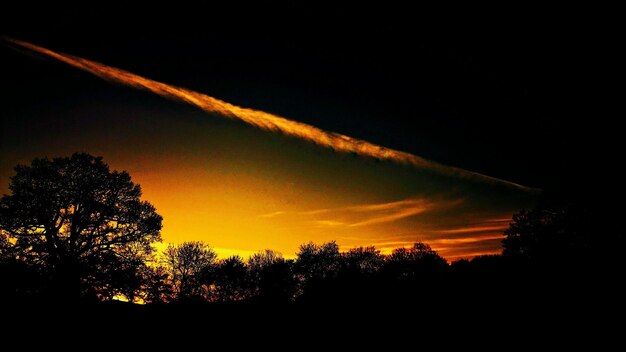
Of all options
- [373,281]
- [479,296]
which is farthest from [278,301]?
[479,296]

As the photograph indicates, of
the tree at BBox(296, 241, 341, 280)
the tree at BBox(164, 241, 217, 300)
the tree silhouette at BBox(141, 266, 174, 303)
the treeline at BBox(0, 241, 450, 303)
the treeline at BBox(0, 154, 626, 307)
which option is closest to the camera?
the treeline at BBox(0, 154, 626, 307)

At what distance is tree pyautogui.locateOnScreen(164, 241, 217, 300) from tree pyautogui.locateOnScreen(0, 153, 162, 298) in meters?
42.3

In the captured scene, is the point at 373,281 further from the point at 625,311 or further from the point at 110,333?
the point at 110,333

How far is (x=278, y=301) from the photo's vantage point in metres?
13.2

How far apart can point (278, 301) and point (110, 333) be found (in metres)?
6.38

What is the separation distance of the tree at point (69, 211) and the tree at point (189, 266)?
4231 cm

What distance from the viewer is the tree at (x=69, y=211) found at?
65.0 feet

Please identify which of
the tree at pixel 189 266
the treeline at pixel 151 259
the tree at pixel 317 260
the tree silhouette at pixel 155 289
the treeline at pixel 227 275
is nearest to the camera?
the treeline at pixel 151 259

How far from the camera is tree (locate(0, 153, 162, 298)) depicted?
19.8 meters

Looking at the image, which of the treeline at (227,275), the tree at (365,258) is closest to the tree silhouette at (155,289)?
the treeline at (227,275)

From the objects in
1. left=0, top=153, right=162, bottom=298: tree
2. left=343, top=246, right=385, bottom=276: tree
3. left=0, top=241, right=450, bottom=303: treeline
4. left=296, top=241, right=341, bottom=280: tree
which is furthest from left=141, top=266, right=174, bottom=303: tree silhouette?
left=343, top=246, right=385, bottom=276: tree

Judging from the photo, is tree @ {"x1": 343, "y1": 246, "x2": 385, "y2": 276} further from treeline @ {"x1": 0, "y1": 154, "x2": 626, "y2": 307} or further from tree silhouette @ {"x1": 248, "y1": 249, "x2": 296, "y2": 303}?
treeline @ {"x1": 0, "y1": 154, "x2": 626, "y2": 307}

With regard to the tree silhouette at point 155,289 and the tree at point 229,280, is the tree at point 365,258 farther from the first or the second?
the tree silhouette at point 155,289

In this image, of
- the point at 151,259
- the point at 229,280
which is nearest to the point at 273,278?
the point at 229,280
